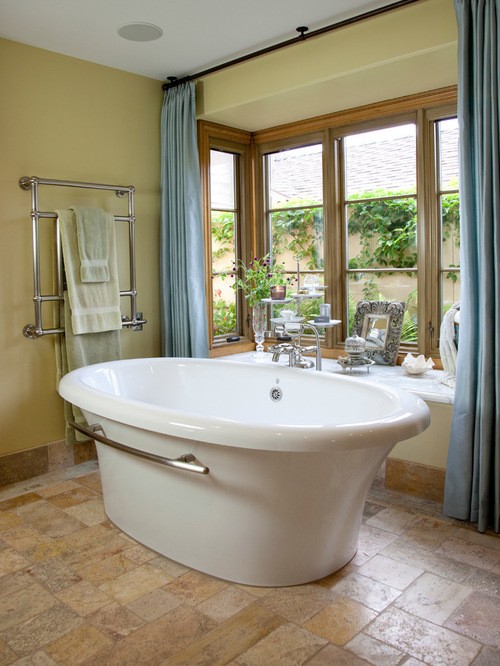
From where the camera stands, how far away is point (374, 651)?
1.81 m

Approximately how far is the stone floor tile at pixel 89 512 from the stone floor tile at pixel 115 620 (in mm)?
742

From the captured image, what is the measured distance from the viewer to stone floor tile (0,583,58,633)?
2.03m

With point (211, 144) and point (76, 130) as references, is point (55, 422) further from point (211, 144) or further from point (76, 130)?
point (211, 144)

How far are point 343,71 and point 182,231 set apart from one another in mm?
1337

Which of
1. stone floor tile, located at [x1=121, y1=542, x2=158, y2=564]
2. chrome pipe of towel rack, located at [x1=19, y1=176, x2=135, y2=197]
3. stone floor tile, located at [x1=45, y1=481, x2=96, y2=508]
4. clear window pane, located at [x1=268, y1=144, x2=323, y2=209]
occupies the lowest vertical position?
stone floor tile, located at [x1=121, y1=542, x2=158, y2=564]

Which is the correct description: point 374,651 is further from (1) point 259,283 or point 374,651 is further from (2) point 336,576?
(1) point 259,283

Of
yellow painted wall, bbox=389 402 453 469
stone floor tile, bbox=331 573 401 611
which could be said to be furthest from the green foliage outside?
stone floor tile, bbox=331 573 401 611

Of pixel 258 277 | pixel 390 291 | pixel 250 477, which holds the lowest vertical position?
pixel 250 477

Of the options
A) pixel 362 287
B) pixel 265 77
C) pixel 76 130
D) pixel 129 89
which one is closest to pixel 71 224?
pixel 76 130

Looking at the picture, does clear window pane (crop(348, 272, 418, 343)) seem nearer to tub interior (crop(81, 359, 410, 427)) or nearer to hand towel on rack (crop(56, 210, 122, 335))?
tub interior (crop(81, 359, 410, 427))

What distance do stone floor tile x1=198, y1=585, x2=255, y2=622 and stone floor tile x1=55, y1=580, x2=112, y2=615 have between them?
0.36 meters

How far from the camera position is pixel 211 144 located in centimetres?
401

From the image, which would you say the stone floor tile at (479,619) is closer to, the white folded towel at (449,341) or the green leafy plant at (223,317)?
the white folded towel at (449,341)

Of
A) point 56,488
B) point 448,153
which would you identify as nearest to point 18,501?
point 56,488
